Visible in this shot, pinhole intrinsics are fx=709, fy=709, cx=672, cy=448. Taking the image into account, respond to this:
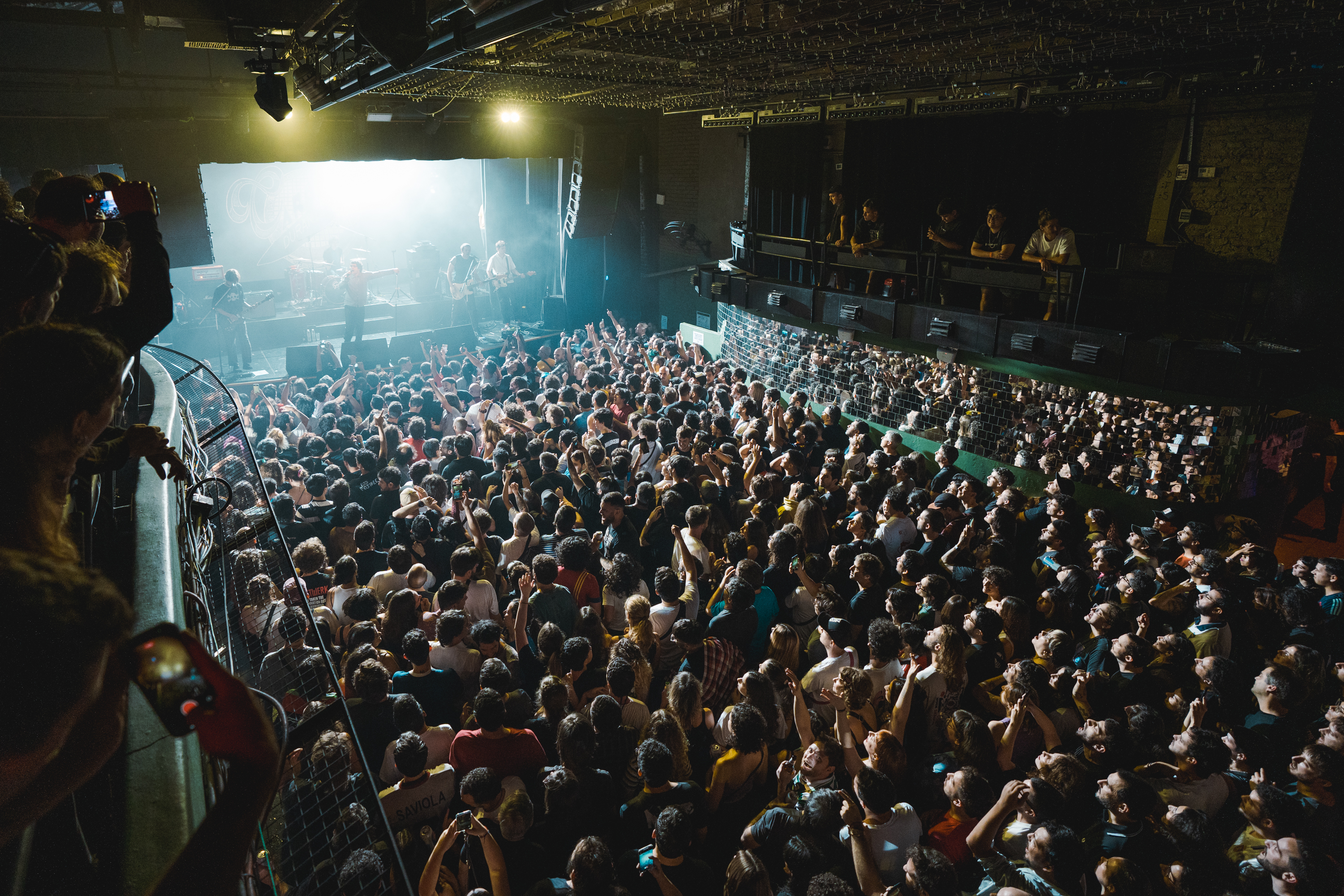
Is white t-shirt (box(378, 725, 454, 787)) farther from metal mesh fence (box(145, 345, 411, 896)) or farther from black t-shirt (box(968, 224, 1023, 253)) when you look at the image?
black t-shirt (box(968, 224, 1023, 253))

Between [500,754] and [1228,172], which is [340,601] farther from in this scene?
[1228,172]

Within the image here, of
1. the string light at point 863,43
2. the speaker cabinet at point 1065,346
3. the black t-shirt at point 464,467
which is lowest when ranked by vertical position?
the black t-shirt at point 464,467

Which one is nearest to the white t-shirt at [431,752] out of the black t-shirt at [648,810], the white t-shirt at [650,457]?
the black t-shirt at [648,810]

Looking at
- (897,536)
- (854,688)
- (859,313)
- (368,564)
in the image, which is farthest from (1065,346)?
(368,564)

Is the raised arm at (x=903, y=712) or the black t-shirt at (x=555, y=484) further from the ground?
the black t-shirt at (x=555, y=484)

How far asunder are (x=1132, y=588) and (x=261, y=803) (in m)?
4.61

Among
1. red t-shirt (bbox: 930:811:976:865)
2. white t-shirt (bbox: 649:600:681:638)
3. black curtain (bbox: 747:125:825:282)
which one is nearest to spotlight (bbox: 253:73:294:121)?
white t-shirt (bbox: 649:600:681:638)

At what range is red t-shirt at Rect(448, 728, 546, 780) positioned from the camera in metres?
3.09

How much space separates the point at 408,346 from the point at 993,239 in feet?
38.3

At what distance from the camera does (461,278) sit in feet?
60.8

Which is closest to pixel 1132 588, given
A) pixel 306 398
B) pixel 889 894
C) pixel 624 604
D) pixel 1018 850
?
pixel 1018 850

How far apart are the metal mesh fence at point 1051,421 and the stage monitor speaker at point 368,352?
26.5 ft

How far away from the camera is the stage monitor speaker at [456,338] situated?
15344 millimetres

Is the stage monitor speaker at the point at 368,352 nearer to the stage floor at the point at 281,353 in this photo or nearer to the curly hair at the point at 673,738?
the stage floor at the point at 281,353
